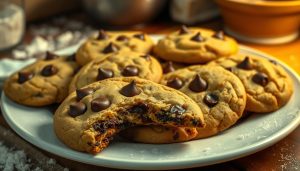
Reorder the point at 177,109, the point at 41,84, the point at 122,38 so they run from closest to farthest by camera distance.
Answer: the point at 177,109, the point at 41,84, the point at 122,38

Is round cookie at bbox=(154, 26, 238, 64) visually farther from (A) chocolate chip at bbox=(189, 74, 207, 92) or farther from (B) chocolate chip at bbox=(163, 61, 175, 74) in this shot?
(A) chocolate chip at bbox=(189, 74, 207, 92)

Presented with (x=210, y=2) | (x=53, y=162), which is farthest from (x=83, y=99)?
(x=210, y=2)

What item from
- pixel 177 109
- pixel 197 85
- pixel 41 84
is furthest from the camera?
pixel 41 84

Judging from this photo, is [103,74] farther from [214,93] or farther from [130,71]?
[214,93]

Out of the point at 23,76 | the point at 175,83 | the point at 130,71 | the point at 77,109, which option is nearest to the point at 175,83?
the point at 175,83

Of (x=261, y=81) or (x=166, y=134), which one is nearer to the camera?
(x=166, y=134)

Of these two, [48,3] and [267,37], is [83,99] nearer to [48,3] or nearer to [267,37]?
[267,37]

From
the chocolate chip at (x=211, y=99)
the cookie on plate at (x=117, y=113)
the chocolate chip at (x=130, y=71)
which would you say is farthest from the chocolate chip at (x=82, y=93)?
the chocolate chip at (x=211, y=99)
